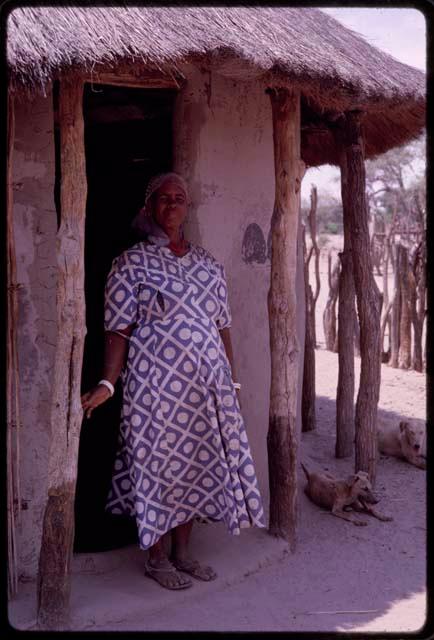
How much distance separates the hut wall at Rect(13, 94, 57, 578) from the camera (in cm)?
419

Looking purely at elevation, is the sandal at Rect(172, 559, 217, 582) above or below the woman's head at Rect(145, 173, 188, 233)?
below

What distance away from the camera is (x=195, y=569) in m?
4.32

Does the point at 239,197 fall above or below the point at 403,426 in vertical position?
above

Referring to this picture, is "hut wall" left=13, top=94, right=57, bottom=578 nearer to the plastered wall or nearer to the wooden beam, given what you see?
the plastered wall

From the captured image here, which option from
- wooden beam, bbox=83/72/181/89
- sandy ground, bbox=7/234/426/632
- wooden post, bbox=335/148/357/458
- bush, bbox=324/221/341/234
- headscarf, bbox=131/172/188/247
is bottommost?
sandy ground, bbox=7/234/426/632

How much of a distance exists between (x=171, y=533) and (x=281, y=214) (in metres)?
1.94

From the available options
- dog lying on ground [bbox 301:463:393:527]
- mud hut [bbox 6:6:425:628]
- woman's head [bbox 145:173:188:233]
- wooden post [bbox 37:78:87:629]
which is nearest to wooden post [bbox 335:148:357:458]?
mud hut [bbox 6:6:425:628]

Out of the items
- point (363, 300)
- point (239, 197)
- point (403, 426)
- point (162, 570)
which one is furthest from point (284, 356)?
point (403, 426)

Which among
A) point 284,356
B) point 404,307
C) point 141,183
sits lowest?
point 284,356

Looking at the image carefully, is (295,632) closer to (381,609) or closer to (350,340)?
(381,609)

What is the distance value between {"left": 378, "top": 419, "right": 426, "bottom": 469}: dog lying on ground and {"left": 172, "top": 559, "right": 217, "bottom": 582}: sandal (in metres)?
3.05

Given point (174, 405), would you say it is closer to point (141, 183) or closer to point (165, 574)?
point (165, 574)

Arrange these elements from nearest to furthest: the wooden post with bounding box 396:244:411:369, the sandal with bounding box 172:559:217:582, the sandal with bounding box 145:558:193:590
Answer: the sandal with bounding box 145:558:193:590
the sandal with bounding box 172:559:217:582
the wooden post with bounding box 396:244:411:369

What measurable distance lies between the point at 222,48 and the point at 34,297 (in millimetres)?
1566
